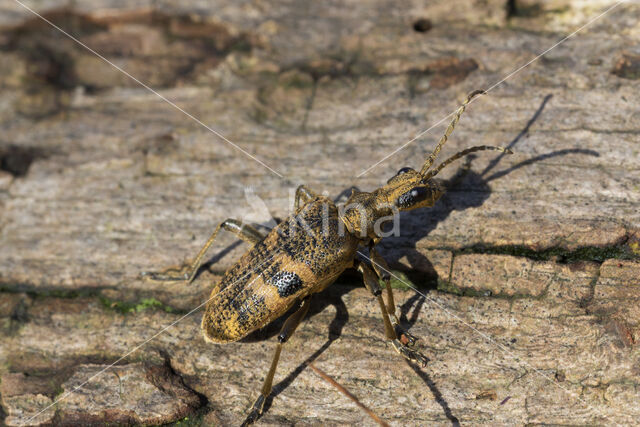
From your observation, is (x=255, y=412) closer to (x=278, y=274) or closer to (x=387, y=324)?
(x=278, y=274)

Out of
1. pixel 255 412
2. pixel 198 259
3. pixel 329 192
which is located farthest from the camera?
pixel 329 192

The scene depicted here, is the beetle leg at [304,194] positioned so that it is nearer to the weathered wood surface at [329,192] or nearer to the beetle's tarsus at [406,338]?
the weathered wood surface at [329,192]

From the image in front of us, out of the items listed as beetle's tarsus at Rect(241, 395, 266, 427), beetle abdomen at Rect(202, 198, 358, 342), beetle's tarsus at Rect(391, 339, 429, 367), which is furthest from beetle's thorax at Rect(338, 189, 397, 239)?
beetle's tarsus at Rect(241, 395, 266, 427)

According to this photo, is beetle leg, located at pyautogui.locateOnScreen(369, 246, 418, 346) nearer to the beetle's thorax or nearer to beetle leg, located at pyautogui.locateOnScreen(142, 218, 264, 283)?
the beetle's thorax

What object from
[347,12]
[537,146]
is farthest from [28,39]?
[537,146]

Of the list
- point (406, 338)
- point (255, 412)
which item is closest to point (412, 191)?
point (406, 338)

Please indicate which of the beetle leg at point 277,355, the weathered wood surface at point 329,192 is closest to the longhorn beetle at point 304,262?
the beetle leg at point 277,355
